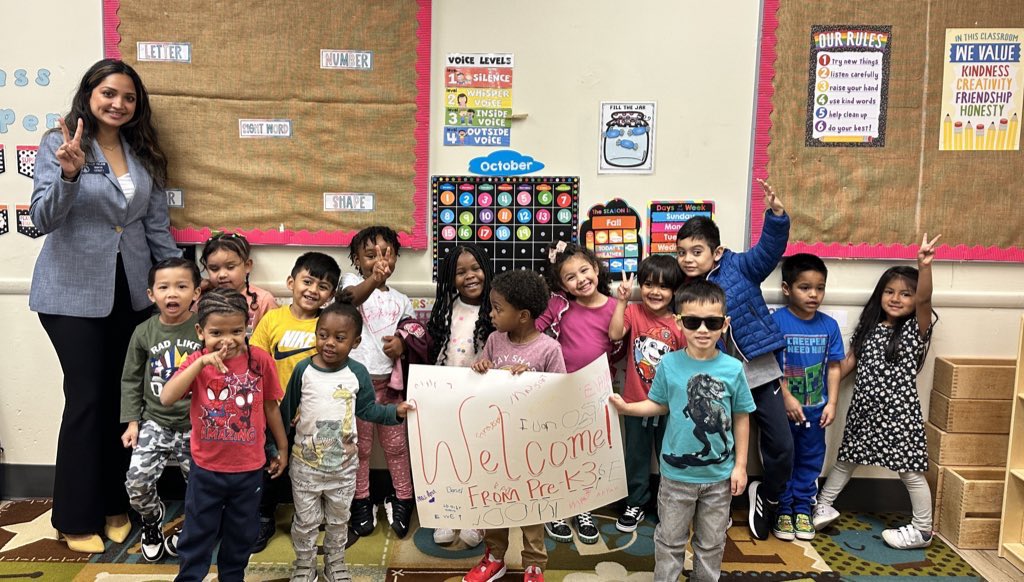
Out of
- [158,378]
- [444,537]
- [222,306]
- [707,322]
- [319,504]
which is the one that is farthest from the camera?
[444,537]

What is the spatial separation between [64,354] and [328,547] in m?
1.29

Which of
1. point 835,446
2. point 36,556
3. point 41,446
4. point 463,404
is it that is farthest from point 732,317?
point 41,446

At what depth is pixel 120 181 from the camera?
2664mm

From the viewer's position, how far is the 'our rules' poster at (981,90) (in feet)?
9.44

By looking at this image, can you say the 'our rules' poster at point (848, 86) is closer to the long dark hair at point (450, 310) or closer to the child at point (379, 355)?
the long dark hair at point (450, 310)

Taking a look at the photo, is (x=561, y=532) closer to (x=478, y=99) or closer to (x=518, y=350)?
(x=518, y=350)

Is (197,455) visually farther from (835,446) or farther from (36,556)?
(835,446)

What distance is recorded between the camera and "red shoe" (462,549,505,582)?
7.88 ft

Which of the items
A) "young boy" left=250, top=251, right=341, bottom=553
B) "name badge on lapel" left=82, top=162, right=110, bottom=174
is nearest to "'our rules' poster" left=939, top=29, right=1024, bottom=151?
"young boy" left=250, top=251, right=341, bottom=553

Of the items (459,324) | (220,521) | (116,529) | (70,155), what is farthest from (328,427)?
(70,155)

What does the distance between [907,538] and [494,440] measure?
5.77 ft

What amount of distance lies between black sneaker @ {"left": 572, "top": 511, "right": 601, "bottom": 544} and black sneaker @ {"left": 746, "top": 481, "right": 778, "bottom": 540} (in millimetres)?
648

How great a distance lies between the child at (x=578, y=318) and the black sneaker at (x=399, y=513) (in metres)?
0.57

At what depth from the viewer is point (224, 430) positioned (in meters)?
2.12
